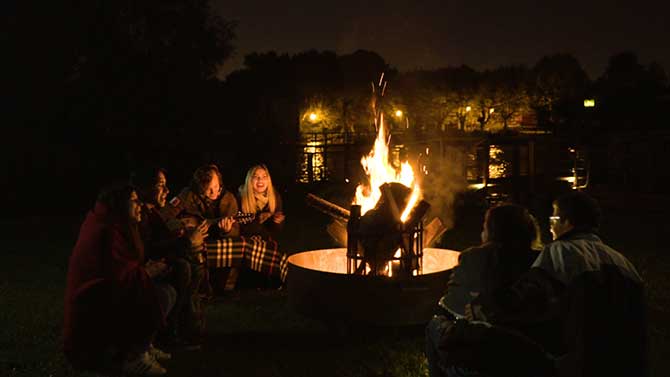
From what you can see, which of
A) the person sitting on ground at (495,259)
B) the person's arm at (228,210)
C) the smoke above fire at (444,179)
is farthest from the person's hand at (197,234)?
the smoke above fire at (444,179)

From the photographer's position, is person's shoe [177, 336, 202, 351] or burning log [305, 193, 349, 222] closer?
person's shoe [177, 336, 202, 351]

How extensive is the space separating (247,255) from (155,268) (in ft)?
7.76

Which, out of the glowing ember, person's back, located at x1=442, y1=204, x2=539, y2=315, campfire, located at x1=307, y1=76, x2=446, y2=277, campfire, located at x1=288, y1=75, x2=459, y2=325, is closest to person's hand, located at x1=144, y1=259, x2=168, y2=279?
campfire, located at x1=288, y1=75, x2=459, y2=325

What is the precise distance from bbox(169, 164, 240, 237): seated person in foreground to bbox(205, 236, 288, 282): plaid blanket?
0.19m

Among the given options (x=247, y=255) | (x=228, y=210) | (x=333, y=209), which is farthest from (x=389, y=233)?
(x=228, y=210)

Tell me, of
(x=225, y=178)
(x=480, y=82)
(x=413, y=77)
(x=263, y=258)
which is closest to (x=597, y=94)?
(x=480, y=82)

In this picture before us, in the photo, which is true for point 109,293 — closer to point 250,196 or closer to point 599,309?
point 599,309

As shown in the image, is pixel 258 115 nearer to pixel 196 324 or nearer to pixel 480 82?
pixel 196 324

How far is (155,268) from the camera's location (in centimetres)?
524

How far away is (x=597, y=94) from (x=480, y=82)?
526 inches

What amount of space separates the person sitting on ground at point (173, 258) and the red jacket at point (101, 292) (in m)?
0.88

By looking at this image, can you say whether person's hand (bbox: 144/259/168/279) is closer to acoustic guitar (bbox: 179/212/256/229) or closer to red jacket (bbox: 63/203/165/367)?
red jacket (bbox: 63/203/165/367)

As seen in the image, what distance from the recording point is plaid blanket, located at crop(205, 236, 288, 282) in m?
7.39

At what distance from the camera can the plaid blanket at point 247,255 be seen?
24.2 feet
